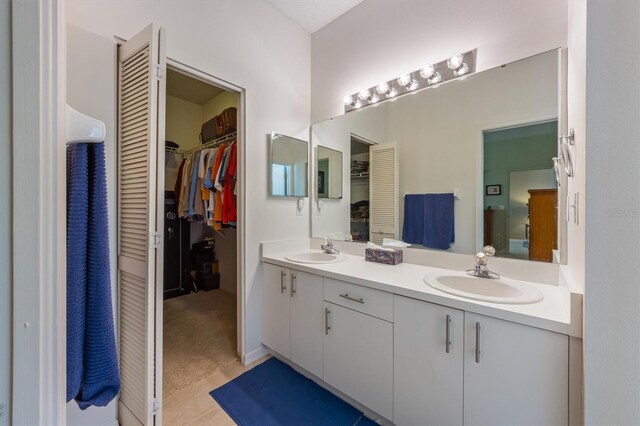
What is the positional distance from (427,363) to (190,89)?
3.77m

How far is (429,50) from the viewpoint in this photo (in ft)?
5.87

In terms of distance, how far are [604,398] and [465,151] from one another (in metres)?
1.29

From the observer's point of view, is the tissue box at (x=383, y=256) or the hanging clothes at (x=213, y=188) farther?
the hanging clothes at (x=213, y=188)

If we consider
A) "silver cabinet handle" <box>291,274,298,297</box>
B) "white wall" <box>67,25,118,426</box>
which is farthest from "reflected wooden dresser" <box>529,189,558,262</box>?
"white wall" <box>67,25,118,426</box>

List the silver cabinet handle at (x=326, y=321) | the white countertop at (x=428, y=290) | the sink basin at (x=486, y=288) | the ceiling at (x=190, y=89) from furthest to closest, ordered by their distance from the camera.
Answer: the ceiling at (x=190, y=89), the silver cabinet handle at (x=326, y=321), the sink basin at (x=486, y=288), the white countertop at (x=428, y=290)

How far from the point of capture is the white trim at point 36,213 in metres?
0.34

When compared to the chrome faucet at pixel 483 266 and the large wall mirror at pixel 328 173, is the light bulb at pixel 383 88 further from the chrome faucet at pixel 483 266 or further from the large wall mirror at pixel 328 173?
the chrome faucet at pixel 483 266

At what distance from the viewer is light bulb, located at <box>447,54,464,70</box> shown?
1.64m

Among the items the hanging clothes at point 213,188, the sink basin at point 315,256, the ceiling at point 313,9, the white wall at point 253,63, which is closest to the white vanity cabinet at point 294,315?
the white wall at point 253,63

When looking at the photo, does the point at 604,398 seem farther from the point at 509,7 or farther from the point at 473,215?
the point at 509,7

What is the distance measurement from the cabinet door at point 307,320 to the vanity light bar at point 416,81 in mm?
1462

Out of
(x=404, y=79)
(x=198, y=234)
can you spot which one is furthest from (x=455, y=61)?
(x=198, y=234)

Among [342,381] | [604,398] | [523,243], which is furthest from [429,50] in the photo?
[342,381]

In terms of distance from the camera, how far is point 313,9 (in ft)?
7.13
